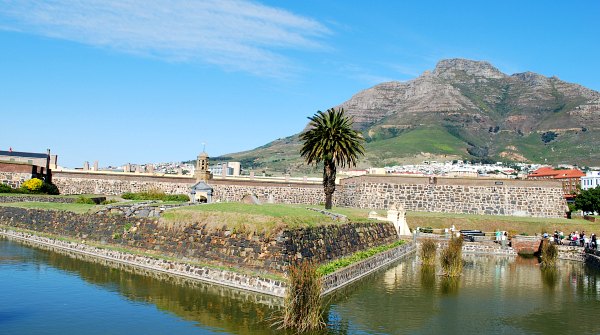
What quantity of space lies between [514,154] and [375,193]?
153831 millimetres

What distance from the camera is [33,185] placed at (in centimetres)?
5991

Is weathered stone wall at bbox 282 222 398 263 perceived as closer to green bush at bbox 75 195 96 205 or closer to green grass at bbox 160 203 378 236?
green grass at bbox 160 203 378 236

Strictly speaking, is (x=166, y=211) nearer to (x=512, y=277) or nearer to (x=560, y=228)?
(x=512, y=277)

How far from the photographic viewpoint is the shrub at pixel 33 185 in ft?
195

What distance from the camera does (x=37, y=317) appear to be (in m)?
18.8

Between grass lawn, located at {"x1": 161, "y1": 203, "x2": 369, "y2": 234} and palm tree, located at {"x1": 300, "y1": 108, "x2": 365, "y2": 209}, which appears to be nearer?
grass lawn, located at {"x1": 161, "y1": 203, "x2": 369, "y2": 234}

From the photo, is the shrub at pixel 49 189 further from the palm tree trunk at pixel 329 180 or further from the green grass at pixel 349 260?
the green grass at pixel 349 260

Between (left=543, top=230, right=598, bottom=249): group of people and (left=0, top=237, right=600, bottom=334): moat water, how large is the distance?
12.4 m

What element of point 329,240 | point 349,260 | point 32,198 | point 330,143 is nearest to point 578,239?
point 330,143

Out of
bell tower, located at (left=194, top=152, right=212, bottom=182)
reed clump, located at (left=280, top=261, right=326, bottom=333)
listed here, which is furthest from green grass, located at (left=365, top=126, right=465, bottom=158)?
reed clump, located at (left=280, top=261, right=326, bottom=333)

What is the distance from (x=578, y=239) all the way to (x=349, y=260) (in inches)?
989

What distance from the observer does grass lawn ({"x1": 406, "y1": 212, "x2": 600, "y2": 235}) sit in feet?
161

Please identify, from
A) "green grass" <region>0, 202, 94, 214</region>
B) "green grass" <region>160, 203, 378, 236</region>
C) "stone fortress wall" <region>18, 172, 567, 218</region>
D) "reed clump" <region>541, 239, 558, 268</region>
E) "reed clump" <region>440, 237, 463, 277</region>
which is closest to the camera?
"green grass" <region>160, 203, 378, 236</region>

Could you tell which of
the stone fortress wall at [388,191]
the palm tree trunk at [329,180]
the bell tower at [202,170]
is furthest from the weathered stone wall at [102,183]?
the palm tree trunk at [329,180]
